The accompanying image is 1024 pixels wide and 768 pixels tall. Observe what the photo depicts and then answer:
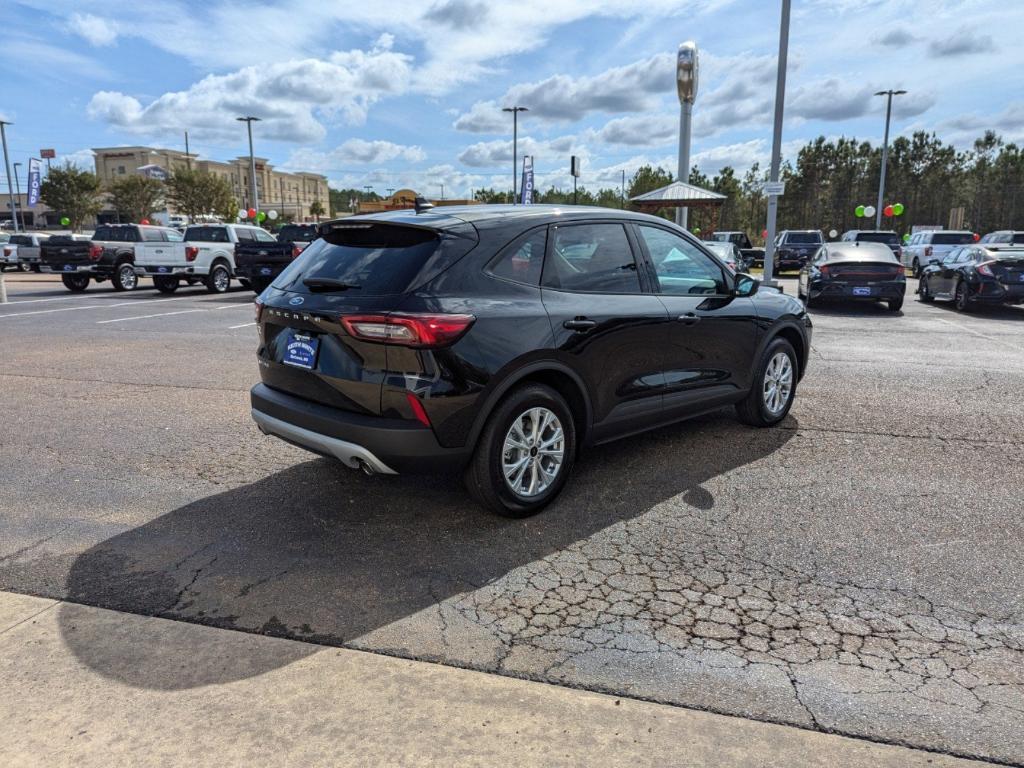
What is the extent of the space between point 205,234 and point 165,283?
72.9 inches

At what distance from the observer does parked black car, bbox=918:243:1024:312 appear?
13.9m

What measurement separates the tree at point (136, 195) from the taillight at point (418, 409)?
263 ft

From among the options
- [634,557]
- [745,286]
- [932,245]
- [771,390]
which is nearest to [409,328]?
[634,557]

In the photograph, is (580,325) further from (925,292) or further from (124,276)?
(124,276)

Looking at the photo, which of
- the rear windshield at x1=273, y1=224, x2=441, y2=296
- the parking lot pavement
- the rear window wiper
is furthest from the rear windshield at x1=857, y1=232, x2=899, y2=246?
the rear window wiper

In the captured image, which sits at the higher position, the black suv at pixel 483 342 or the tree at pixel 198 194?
the tree at pixel 198 194

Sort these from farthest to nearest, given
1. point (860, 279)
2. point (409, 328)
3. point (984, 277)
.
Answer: point (860, 279), point (984, 277), point (409, 328)

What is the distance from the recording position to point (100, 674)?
2736 millimetres

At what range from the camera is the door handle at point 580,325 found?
416 centimetres

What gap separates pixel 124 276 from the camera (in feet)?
70.1

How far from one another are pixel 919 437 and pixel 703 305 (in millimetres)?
2133

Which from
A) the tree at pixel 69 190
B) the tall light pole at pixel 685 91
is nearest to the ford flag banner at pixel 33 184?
the tree at pixel 69 190

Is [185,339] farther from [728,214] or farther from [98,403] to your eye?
[728,214]

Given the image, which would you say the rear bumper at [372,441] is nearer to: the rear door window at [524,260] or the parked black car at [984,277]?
the rear door window at [524,260]
